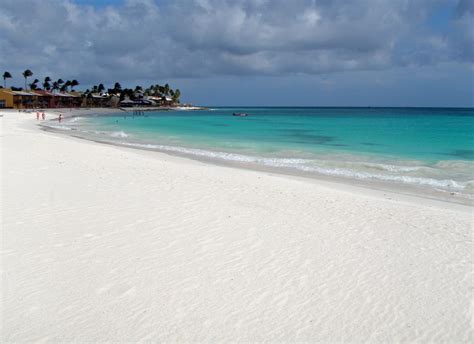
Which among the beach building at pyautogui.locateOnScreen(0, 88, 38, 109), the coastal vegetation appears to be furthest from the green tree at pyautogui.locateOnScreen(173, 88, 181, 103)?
the beach building at pyautogui.locateOnScreen(0, 88, 38, 109)

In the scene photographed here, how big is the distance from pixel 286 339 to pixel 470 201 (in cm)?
818

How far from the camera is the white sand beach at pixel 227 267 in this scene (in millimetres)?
3666

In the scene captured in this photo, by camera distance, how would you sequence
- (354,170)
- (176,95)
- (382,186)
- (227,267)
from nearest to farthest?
(227,267) → (382,186) → (354,170) → (176,95)

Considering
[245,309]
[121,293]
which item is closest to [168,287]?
[121,293]

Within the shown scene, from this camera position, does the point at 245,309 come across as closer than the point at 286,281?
Yes

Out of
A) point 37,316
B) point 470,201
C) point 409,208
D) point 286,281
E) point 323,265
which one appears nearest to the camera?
point 37,316

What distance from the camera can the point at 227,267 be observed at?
4848mm

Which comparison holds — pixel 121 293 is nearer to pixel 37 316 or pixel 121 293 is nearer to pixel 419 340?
pixel 37 316

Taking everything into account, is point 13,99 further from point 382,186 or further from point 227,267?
point 227,267

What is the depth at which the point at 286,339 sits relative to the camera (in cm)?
351

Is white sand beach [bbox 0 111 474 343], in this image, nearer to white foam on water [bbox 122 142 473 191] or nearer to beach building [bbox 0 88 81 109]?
white foam on water [bbox 122 142 473 191]

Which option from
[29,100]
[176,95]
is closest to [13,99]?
[29,100]

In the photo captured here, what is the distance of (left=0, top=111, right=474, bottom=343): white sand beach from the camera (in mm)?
3666

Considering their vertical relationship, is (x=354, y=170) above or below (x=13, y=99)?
below
